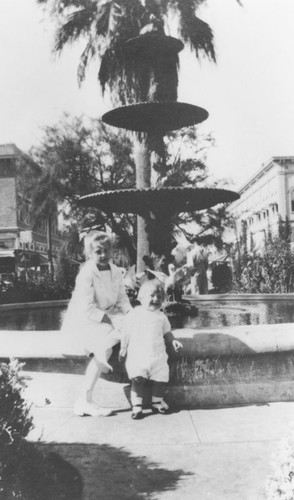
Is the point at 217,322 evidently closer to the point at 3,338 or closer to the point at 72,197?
the point at 3,338

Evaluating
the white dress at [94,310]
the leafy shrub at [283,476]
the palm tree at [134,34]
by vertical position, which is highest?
the palm tree at [134,34]

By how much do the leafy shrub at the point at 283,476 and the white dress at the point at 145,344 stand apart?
1953mm

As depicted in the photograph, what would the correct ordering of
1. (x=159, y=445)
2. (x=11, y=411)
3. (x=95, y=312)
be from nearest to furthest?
(x=11, y=411) < (x=159, y=445) < (x=95, y=312)

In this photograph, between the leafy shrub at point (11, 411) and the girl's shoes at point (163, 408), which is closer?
the leafy shrub at point (11, 411)

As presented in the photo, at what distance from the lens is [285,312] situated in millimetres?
8383

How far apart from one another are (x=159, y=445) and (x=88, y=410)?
917 millimetres

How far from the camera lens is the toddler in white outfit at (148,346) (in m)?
4.40

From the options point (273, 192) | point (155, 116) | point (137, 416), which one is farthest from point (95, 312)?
point (273, 192)

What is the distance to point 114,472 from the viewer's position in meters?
3.21

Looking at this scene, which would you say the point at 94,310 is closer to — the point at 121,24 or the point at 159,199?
the point at 159,199

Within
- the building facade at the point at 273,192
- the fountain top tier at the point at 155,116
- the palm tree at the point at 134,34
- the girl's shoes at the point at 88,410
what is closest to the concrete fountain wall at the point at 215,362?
the girl's shoes at the point at 88,410

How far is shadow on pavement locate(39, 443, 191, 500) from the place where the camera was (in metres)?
2.95

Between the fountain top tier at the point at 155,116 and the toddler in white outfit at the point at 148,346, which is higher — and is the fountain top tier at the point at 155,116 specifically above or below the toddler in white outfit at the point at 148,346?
above

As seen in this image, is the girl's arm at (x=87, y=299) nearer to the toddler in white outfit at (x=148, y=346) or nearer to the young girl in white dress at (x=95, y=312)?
the young girl in white dress at (x=95, y=312)
